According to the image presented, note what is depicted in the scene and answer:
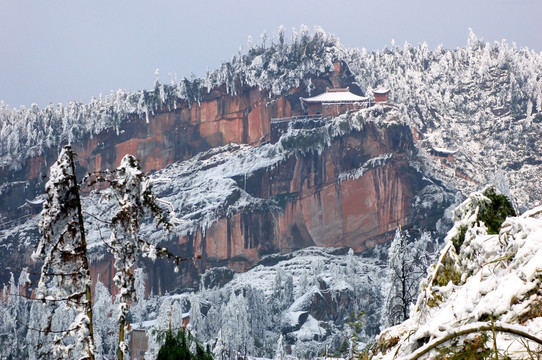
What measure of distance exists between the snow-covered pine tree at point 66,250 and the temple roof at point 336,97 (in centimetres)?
10571

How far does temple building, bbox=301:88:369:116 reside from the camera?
367ft

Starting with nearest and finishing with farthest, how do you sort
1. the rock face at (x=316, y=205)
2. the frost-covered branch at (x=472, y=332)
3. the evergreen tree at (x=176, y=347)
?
the frost-covered branch at (x=472, y=332), the evergreen tree at (x=176, y=347), the rock face at (x=316, y=205)

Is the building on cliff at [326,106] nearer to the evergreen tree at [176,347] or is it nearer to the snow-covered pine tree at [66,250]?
the evergreen tree at [176,347]

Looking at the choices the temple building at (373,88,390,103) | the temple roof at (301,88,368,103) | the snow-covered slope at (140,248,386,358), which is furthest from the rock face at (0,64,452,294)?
the temple building at (373,88,390,103)

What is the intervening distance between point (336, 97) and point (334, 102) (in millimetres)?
857

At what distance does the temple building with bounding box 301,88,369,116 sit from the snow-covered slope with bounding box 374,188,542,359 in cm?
10918

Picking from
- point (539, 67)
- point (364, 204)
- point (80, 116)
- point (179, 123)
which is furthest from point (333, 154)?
→ point (539, 67)

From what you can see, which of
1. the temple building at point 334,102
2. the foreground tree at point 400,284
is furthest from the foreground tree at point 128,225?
the temple building at point 334,102

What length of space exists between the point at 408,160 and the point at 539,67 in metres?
53.6

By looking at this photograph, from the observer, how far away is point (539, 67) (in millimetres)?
145500

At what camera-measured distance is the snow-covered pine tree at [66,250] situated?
703cm

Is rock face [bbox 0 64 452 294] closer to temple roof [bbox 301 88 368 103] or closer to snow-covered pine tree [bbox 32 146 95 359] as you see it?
temple roof [bbox 301 88 368 103]

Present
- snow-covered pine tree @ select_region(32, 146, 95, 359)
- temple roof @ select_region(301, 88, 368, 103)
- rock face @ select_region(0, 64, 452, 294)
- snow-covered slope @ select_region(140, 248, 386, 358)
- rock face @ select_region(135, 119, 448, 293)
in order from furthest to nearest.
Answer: temple roof @ select_region(301, 88, 368, 103), rock face @ select_region(135, 119, 448, 293), rock face @ select_region(0, 64, 452, 294), snow-covered slope @ select_region(140, 248, 386, 358), snow-covered pine tree @ select_region(32, 146, 95, 359)

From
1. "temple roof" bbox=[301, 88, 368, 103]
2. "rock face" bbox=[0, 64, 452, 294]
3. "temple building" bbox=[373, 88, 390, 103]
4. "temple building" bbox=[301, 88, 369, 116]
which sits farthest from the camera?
"temple building" bbox=[301, 88, 369, 116]
